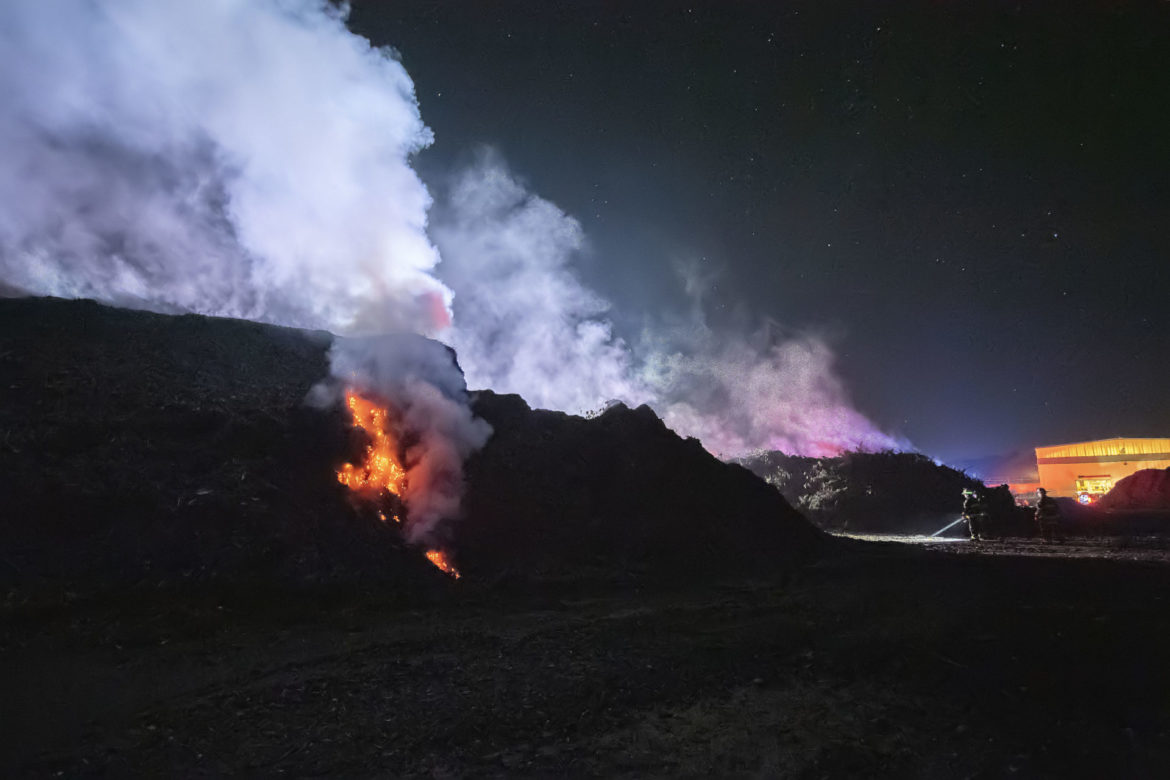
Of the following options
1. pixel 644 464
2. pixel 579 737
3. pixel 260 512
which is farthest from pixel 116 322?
pixel 579 737

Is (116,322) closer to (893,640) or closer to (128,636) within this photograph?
(128,636)

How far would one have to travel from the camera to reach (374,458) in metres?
14.2

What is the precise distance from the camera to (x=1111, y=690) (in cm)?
637

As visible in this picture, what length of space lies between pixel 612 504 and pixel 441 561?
5.20 metres

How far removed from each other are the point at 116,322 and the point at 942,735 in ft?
68.0

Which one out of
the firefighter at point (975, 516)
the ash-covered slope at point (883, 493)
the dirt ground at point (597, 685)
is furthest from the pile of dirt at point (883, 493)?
the dirt ground at point (597, 685)

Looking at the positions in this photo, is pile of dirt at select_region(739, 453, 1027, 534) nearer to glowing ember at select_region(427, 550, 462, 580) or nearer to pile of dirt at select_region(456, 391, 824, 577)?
pile of dirt at select_region(456, 391, 824, 577)

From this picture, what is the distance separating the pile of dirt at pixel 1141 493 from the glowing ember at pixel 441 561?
40.9 meters

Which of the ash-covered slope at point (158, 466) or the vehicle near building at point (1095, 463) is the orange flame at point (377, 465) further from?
the vehicle near building at point (1095, 463)

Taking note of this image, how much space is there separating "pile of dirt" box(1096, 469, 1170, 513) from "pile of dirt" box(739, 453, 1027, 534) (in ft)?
26.4

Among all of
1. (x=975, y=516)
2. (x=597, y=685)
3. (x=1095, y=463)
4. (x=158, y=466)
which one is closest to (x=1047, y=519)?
(x=975, y=516)

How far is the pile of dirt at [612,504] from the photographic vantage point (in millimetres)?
14008

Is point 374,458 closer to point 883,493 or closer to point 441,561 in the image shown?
point 441,561

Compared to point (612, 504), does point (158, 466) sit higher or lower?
higher
